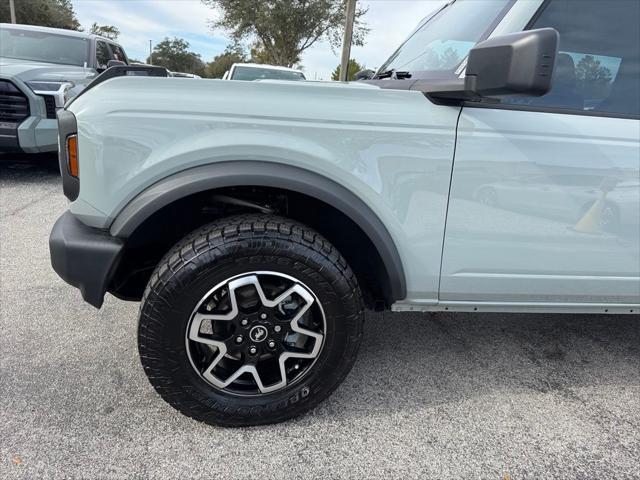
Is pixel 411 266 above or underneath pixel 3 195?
above

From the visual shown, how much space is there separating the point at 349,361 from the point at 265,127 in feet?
3.38

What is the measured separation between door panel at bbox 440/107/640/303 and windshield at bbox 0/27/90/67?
677cm

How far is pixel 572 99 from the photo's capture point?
1.94 meters

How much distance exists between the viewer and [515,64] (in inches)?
56.3

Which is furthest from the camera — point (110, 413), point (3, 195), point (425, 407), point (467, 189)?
point (3, 195)

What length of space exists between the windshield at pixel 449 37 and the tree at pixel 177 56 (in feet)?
224

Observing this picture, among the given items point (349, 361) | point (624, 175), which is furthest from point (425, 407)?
point (624, 175)

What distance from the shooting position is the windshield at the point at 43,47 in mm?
6355

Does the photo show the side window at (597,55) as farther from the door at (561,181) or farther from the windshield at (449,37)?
the windshield at (449,37)

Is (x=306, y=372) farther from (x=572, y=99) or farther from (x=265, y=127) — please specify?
(x=572, y=99)

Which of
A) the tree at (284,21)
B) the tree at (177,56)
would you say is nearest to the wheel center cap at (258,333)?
the tree at (284,21)

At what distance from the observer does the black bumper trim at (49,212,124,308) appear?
1.73 m

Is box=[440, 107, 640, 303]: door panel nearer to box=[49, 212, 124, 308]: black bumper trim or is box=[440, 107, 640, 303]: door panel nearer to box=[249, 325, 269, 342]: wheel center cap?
box=[249, 325, 269, 342]: wheel center cap

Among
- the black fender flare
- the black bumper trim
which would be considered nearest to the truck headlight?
the black bumper trim
